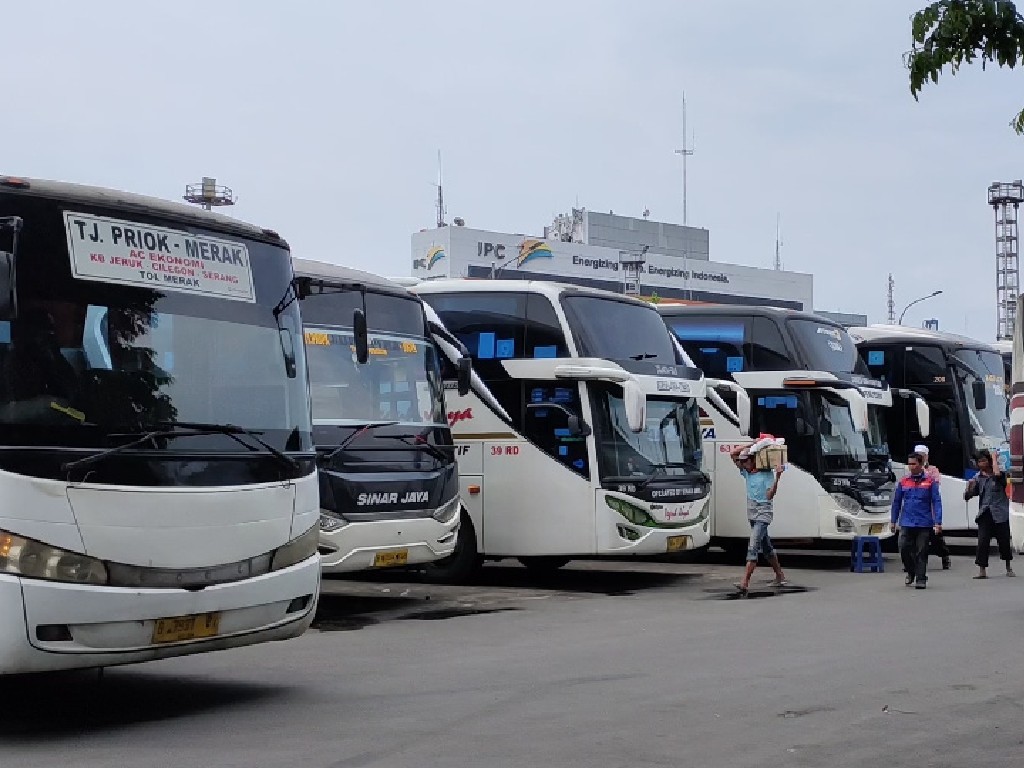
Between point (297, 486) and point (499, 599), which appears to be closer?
point (297, 486)

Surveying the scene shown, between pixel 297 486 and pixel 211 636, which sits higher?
pixel 297 486

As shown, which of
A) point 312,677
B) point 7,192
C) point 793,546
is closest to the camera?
point 7,192

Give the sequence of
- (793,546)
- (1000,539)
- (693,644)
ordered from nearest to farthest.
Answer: (693,644), (1000,539), (793,546)

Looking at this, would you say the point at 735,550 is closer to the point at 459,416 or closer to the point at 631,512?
the point at 631,512

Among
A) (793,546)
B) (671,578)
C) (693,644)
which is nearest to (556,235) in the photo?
(793,546)

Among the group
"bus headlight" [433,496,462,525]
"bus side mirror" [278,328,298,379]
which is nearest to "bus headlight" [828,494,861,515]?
"bus headlight" [433,496,462,525]

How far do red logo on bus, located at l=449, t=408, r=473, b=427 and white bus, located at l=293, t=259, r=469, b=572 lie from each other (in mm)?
2557

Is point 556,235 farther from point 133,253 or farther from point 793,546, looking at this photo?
point 133,253

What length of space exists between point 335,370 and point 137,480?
6690 mm

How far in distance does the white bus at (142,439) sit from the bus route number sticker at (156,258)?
0.04 feet

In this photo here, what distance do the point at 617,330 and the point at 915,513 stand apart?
410 cm

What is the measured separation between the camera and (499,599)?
17.8 metres

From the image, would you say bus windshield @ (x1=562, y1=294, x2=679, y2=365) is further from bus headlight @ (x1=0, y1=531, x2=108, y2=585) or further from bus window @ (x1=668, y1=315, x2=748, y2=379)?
bus headlight @ (x1=0, y1=531, x2=108, y2=585)

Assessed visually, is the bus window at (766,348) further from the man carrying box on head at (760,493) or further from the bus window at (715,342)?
the man carrying box on head at (760,493)
